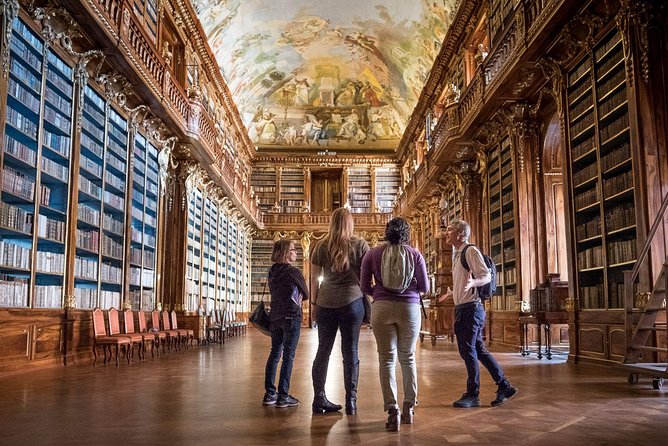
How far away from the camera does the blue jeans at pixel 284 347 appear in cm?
413

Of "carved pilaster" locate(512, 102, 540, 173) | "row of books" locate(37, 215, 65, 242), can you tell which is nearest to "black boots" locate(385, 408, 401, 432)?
"row of books" locate(37, 215, 65, 242)

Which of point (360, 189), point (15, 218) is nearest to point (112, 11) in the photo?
point (15, 218)

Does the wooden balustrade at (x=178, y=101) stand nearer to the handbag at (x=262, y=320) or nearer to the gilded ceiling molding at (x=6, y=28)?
the gilded ceiling molding at (x=6, y=28)

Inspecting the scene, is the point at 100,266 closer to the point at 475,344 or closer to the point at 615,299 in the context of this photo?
the point at 475,344

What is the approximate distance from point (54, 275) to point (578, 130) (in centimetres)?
691

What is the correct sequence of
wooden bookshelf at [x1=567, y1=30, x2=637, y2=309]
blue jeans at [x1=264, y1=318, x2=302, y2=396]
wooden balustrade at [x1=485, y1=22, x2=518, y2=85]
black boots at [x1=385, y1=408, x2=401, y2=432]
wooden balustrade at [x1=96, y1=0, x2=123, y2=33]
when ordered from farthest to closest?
1. wooden balustrade at [x1=485, y1=22, x2=518, y2=85]
2. wooden balustrade at [x1=96, y1=0, x2=123, y2=33]
3. wooden bookshelf at [x1=567, y1=30, x2=637, y2=309]
4. blue jeans at [x1=264, y1=318, x2=302, y2=396]
5. black boots at [x1=385, y1=408, x2=401, y2=432]

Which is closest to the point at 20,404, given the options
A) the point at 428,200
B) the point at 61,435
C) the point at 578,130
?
the point at 61,435

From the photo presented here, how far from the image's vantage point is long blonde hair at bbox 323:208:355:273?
12.4ft

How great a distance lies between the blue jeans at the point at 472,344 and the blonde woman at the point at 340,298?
→ 0.85 m

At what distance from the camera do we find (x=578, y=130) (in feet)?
26.0

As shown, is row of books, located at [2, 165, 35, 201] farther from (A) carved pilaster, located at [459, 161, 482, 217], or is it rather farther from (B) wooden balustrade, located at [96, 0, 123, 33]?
(A) carved pilaster, located at [459, 161, 482, 217]

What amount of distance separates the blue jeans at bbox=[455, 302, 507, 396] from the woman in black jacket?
1.13 metres

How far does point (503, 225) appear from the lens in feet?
36.6

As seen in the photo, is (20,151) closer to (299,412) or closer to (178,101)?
(299,412)
